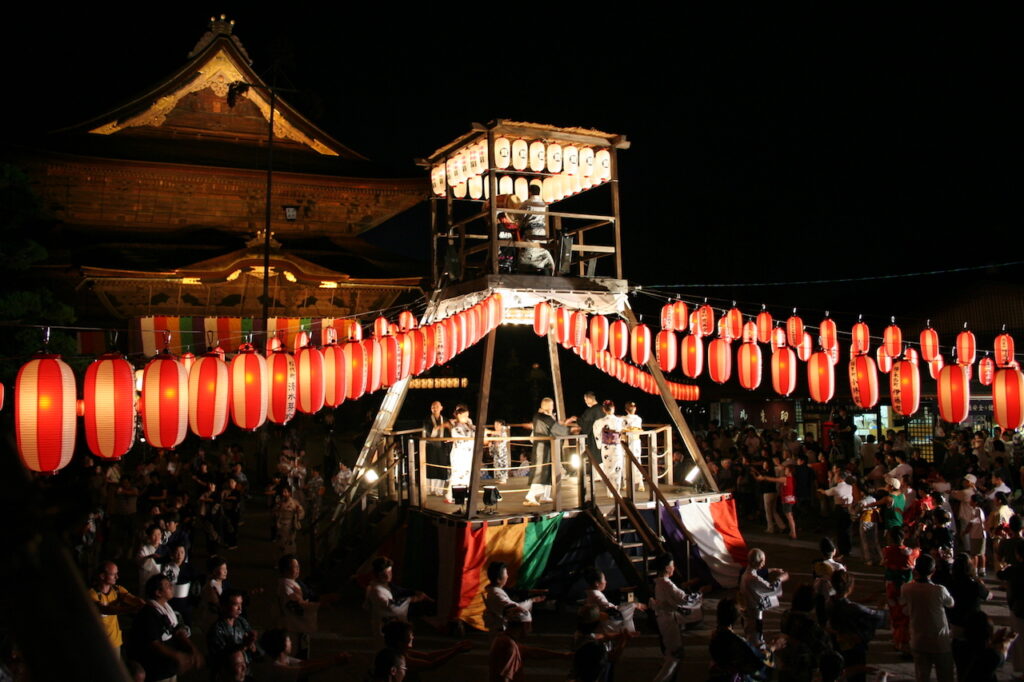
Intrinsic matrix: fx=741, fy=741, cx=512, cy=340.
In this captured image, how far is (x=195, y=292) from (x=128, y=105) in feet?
18.8

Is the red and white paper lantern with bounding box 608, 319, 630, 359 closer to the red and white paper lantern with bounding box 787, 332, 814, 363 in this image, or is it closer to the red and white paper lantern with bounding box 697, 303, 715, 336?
the red and white paper lantern with bounding box 697, 303, 715, 336

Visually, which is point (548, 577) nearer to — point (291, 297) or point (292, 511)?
point (292, 511)

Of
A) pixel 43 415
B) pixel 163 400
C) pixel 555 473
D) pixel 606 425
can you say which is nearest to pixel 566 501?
pixel 555 473

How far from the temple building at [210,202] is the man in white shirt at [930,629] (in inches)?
637

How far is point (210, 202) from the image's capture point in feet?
71.8

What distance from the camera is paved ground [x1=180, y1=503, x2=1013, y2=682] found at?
26.3 ft

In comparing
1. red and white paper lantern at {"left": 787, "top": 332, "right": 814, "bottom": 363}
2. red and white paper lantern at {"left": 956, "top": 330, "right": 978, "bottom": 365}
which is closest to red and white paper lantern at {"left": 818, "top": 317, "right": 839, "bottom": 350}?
red and white paper lantern at {"left": 787, "top": 332, "right": 814, "bottom": 363}

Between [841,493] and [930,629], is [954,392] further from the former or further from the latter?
[930,629]

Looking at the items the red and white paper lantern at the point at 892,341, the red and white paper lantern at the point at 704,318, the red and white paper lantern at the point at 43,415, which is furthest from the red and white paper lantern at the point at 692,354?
the red and white paper lantern at the point at 43,415

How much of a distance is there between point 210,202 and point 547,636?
17425mm

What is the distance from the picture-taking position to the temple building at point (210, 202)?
19.3 metres

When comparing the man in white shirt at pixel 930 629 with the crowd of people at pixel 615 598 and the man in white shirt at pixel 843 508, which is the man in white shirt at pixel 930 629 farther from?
the man in white shirt at pixel 843 508

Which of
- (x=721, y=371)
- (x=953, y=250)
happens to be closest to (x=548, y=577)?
(x=721, y=371)

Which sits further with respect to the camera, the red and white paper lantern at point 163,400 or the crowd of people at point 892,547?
the red and white paper lantern at point 163,400
